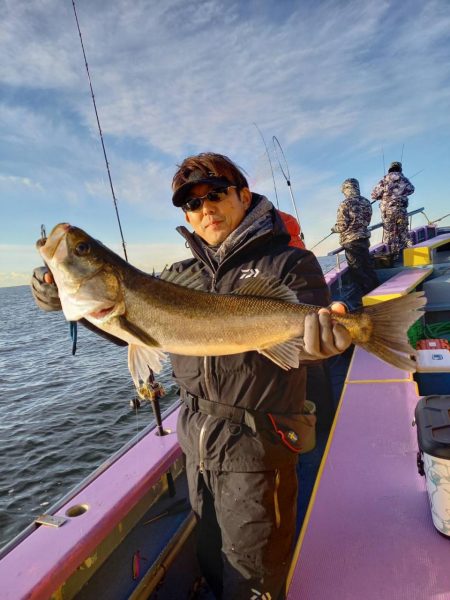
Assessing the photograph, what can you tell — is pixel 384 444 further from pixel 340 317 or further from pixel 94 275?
pixel 94 275

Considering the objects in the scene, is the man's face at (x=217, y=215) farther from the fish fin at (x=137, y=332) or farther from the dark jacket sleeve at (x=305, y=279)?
the fish fin at (x=137, y=332)

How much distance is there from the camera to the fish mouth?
286 cm

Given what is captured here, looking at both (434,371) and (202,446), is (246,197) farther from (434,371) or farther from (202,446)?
(434,371)

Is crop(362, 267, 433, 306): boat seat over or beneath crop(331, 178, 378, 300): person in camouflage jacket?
beneath

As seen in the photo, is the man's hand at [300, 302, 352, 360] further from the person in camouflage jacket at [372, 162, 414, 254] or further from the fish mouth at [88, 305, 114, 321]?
the person in camouflage jacket at [372, 162, 414, 254]

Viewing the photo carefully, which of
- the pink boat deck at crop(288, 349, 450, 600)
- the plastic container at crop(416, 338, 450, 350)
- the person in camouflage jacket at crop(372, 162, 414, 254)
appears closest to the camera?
the pink boat deck at crop(288, 349, 450, 600)

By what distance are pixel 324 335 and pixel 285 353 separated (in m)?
0.30

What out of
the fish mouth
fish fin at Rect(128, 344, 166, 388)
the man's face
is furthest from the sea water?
the man's face

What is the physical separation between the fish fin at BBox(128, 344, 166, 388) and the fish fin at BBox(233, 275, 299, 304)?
849 mm

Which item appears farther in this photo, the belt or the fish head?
the fish head

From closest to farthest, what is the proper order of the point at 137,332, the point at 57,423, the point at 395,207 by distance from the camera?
the point at 137,332 < the point at 57,423 < the point at 395,207

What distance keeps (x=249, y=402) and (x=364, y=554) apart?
1211 mm

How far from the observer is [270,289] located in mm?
2855

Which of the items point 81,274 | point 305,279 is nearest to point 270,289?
point 305,279
